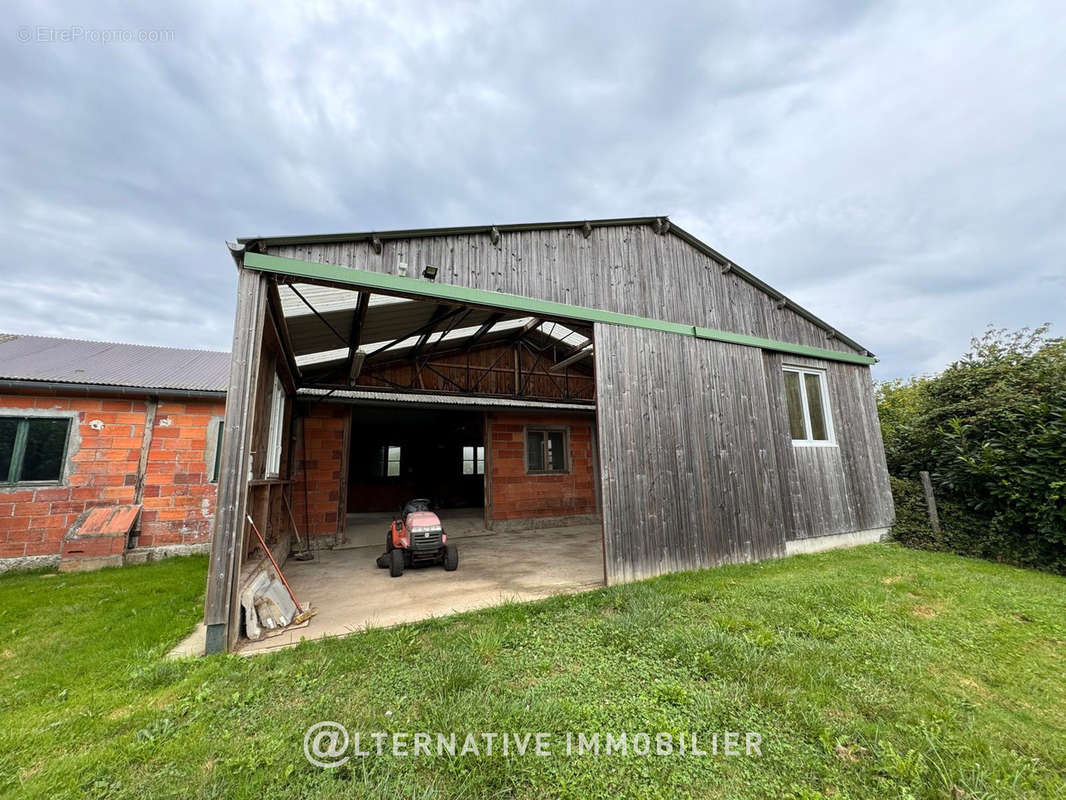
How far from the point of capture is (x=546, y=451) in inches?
374

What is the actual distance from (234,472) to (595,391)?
3562mm

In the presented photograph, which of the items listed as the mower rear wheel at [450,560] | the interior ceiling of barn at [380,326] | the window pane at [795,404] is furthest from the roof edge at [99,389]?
the window pane at [795,404]

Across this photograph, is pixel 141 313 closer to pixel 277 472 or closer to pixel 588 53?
pixel 277 472

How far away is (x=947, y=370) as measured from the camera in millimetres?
7402

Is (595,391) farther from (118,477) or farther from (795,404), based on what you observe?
(118,477)

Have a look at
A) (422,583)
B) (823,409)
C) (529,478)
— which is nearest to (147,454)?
(422,583)

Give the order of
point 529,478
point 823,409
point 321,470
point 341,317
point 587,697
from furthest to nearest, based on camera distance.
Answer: point 529,478
point 321,470
point 823,409
point 341,317
point 587,697

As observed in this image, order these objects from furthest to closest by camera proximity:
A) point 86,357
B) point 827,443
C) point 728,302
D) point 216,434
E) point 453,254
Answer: point 86,357 < point 216,434 < point 827,443 < point 728,302 < point 453,254

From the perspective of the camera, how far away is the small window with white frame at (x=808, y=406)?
20.0 ft

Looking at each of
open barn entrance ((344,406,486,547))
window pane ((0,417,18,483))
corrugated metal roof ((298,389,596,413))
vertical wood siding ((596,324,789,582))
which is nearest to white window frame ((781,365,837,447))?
vertical wood siding ((596,324,789,582))

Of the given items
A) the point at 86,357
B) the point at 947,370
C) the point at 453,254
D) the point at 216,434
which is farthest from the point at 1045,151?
the point at 86,357

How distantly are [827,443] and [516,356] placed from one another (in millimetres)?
5991

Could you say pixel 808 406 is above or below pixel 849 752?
above

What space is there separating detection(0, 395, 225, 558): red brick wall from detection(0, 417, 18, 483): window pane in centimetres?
15
